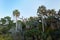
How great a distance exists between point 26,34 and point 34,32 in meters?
1.49

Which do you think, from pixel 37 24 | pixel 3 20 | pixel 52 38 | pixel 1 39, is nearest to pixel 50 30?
pixel 52 38

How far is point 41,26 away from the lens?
103 feet

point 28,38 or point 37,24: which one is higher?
point 37,24

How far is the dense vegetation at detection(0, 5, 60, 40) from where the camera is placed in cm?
2785

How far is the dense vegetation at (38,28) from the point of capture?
2785 cm

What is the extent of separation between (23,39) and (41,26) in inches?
179

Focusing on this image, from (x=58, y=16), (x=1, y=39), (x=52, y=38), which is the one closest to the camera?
(x=1, y=39)

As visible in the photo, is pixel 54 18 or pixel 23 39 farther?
pixel 54 18

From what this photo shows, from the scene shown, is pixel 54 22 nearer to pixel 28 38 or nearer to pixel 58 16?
pixel 58 16

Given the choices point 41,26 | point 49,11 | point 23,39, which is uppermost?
point 49,11

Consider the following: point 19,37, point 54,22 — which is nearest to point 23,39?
point 19,37

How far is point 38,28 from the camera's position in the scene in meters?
31.0

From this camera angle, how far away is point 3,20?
3731cm

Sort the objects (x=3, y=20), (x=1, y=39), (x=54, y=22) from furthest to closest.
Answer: (x=3, y=20)
(x=54, y=22)
(x=1, y=39)
